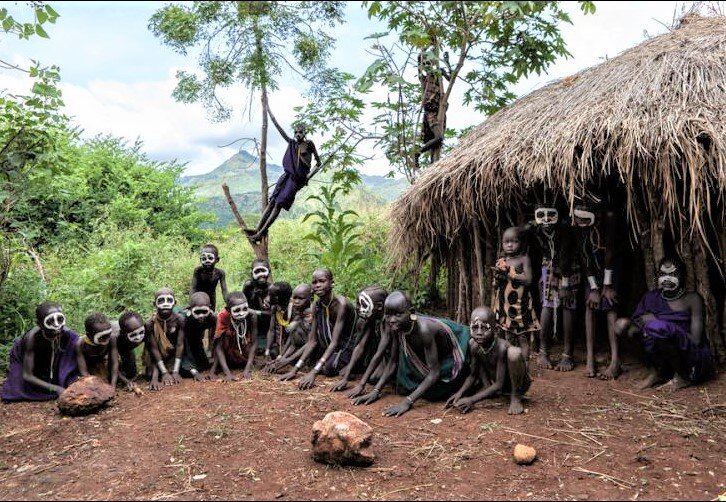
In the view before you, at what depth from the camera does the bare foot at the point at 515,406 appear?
4.05 meters

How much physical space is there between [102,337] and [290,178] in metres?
2.81

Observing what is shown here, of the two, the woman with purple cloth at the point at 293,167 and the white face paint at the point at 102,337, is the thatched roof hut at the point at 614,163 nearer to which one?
the woman with purple cloth at the point at 293,167

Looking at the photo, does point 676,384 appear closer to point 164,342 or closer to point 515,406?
point 515,406

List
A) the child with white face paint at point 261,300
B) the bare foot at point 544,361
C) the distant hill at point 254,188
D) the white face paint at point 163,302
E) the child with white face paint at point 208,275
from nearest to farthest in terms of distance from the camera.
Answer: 1. the white face paint at point 163,302
2. the bare foot at point 544,361
3. the child with white face paint at point 261,300
4. the child with white face paint at point 208,275
5. the distant hill at point 254,188

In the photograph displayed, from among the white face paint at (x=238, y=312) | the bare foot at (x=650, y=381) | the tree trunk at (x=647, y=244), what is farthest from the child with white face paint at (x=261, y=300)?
the tree trunk at (x=647, y=244)

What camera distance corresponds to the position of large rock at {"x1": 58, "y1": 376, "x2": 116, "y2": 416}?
4.32 m

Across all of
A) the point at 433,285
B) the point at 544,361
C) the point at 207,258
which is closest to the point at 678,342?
the point at 544,361

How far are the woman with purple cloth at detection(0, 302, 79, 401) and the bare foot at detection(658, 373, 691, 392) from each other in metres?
5.03

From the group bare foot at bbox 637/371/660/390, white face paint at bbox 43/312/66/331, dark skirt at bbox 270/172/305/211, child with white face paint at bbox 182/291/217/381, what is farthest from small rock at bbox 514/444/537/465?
dark skirt at bbox 270/172/305/211

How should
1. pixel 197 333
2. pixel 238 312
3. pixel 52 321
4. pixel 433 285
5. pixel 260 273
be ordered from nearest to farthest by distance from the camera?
1. pixel 52 321
2. pixel 238 312
3. pixel 197 333
4. pixel 260 273
5. pixel 433 285

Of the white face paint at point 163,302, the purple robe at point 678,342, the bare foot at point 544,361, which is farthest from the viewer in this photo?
the bare foot at point 544,361

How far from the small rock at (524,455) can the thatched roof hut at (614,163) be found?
7.36ft

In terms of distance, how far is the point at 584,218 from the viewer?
17.0 ft

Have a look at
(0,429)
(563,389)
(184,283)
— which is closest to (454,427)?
(563,389)
